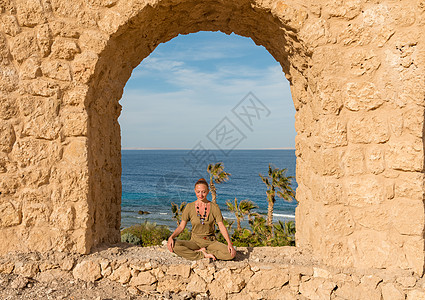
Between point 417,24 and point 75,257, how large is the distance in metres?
4.01

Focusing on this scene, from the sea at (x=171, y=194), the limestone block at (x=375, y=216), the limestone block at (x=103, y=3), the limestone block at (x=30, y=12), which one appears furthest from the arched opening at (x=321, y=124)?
the sea at (x=171, y=194)

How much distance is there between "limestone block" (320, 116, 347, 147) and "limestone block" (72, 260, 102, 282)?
103 inches

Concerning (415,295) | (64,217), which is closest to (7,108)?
(64,217)

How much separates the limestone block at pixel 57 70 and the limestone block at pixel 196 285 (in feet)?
7.86

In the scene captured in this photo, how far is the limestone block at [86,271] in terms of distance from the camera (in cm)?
331

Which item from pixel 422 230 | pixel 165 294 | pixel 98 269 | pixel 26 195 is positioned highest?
pixel 26 195

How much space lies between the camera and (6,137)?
3340 millimetres

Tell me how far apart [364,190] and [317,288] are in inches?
41.0

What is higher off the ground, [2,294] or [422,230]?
[422,230]

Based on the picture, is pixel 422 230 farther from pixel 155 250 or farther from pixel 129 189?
pixel 129 189

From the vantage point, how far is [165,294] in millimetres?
3260

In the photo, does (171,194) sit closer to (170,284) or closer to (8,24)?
(170,284)

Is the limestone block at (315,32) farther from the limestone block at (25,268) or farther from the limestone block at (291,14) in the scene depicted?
the limestone block at (25,268)

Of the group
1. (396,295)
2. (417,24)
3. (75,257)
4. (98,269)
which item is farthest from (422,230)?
(75,257)
